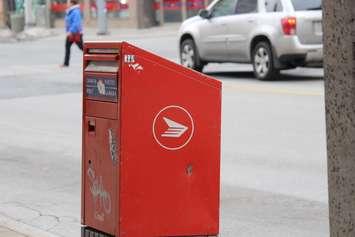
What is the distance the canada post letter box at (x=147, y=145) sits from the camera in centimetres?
424

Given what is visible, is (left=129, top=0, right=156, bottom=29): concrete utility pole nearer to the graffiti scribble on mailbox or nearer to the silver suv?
the silver suv

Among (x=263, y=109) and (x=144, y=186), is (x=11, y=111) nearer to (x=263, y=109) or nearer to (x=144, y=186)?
(x=263, y=109)

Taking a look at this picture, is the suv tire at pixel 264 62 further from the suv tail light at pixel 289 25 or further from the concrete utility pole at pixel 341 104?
the concrete utility pole at pixel 341 104

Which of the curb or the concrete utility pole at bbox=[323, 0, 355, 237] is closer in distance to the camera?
the concrete utility pole at bbox=[323, 0, 355, 237]

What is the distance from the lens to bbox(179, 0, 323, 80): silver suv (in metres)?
15.7

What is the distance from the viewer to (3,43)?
3441 cm

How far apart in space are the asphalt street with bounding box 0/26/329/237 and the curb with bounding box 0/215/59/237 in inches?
7.0

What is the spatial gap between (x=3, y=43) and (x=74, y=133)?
24380 millimetres

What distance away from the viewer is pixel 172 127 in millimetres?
4359

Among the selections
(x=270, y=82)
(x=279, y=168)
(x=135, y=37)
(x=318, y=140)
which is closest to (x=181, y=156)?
(x=279, y=168)

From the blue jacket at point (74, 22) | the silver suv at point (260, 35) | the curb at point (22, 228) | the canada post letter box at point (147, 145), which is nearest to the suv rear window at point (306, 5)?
the silver suv at point (260, 35)

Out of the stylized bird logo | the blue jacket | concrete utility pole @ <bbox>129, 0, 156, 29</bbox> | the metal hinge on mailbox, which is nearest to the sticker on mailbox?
the metal hinge on mailbox

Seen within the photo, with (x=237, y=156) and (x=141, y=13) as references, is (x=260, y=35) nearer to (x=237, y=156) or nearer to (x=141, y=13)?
(x=237, y=156)

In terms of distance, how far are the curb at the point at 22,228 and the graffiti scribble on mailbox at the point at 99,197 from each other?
1.58 meters
